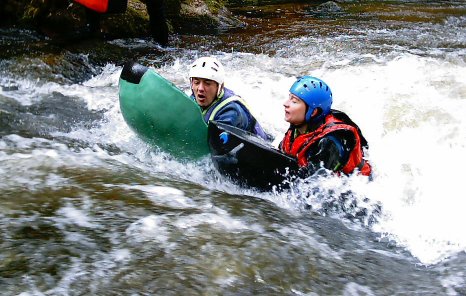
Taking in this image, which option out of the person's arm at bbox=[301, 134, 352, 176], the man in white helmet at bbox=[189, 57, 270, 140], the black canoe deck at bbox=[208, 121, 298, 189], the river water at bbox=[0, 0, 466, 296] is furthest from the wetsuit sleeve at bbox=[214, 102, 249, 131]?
the person's arm at bbox=[301, 134, 352, 176]

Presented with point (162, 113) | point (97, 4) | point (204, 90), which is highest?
point (97, 4)

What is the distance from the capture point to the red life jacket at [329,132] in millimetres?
4207

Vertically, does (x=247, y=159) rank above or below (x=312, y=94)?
below

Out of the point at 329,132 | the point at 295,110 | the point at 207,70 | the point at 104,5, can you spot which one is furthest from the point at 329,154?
the point at 104,5

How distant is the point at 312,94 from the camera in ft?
14.0

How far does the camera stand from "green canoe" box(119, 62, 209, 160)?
4.57m

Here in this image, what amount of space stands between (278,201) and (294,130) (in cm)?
64

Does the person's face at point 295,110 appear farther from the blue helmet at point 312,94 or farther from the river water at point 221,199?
the river water at point 221,199

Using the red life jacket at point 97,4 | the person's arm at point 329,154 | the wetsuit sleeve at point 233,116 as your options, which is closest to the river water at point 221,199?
the person's arm at point 329,154

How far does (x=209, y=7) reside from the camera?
45.6 feet

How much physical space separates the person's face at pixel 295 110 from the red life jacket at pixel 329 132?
0.47 ft

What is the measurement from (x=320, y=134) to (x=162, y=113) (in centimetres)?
139

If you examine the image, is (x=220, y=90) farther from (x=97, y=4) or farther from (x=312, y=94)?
(x=97, y=4)

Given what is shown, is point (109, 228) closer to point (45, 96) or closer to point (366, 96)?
point (45, 96)
